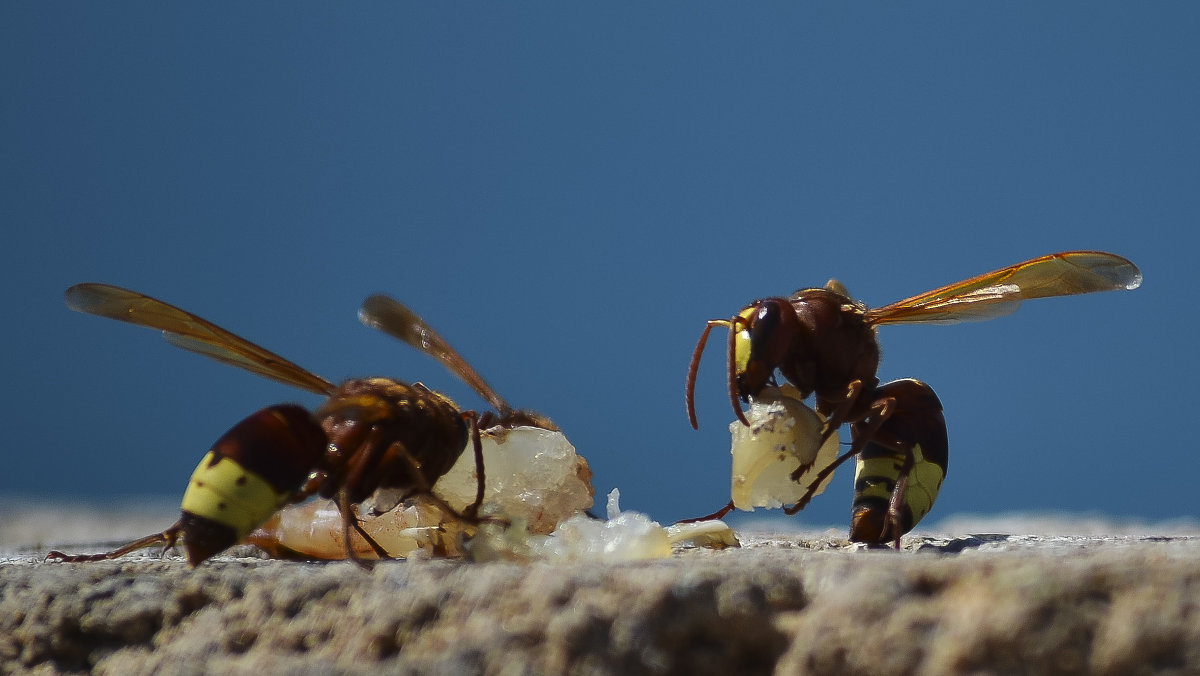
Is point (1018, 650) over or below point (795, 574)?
below

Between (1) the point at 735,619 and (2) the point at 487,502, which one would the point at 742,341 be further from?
(1) the point at 735,619

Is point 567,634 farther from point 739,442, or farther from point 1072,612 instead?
point 739,442

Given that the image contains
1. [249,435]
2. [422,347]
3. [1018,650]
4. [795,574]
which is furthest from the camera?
[422,347]

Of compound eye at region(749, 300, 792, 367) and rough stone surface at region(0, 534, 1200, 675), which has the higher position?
compound eye at region(749, 300, 792, 367)

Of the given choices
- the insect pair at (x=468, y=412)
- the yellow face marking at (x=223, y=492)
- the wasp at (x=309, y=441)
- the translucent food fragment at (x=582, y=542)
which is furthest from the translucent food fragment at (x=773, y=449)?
the yellow face marking at (x=223, y=492)

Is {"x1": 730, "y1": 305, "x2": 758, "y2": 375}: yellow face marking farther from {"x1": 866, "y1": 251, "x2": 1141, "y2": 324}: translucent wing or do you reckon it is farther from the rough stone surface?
the rough stone surface

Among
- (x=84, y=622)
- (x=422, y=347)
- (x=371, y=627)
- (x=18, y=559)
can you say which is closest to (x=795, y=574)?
(x=371, y=627)

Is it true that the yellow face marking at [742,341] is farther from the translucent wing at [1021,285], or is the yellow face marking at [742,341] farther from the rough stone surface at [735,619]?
the rough stone surface at [735,619]

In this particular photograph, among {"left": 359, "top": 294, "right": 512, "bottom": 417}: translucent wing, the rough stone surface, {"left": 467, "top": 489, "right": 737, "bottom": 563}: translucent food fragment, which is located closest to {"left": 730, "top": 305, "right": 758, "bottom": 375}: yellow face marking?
{"left": 467, "top": 489, "right": 737, "bottom": 563}: translucent food fragment
